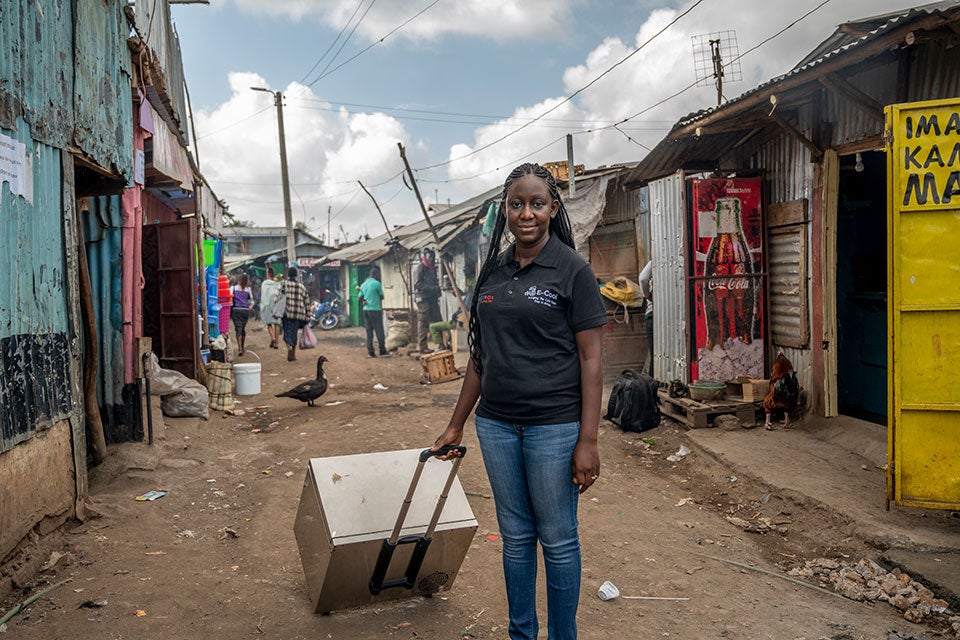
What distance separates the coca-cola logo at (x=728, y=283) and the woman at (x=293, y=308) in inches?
342

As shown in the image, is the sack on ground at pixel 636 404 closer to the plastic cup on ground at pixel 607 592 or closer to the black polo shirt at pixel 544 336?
the plastic cup on ground at pixel 607 592

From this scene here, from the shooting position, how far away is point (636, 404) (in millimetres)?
7445

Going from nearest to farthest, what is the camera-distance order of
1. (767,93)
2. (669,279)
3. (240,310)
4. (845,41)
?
(767,93)
(669,279)
(845,41)
(240,310)

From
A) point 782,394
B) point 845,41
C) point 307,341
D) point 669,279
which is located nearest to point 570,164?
point 669,279

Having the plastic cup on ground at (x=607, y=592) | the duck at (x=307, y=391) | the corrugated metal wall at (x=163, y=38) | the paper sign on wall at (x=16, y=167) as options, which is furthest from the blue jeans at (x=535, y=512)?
the duck at (x=307, y=391)

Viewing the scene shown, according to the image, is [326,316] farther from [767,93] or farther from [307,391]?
[767,93]

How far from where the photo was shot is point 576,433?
7.95 ft

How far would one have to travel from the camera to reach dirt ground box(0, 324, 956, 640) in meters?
3.22

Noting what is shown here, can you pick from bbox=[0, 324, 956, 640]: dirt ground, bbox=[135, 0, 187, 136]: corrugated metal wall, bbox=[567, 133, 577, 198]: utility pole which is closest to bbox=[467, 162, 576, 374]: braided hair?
bbox=[0, 324, 956, 640]: dirt ground

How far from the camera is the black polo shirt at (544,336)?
2.39m

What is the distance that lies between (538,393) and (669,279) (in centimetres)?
599

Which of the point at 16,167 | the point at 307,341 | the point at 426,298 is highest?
the point at 16,167

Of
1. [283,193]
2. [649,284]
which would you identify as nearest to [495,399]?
[649,284]

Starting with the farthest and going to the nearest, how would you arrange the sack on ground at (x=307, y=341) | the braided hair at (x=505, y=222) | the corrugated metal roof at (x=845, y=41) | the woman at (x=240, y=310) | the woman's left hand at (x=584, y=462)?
the sack on ground at (x=307, y=341) → the woman at (x=240, y=310) → the corrugated metal roof at (x=845, y=41) → the braided hair at (x=505, y=222) → the woman's left hand at (x=584, y=462)
